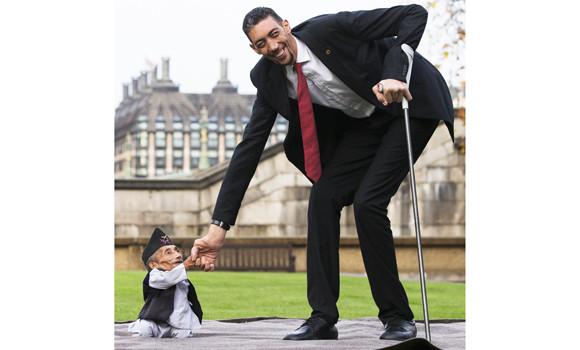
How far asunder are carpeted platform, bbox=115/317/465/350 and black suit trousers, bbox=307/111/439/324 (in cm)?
18

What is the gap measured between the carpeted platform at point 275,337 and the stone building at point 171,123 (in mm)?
54505

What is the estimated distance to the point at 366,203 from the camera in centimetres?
331

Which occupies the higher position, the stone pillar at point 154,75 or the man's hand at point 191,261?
the stone pillar at point 154,75

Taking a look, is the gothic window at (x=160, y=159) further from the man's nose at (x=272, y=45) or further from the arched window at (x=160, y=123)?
the man's nose at (x=272, y=45)

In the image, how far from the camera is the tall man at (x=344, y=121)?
3344 millimetres

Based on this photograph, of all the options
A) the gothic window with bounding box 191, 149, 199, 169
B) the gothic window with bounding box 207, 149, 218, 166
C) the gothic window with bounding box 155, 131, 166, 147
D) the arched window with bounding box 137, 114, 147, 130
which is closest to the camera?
the arched window with bounding box 137, 114, 147, 130

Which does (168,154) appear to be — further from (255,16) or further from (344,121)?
(255,16)

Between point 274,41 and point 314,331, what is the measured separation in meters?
1.09

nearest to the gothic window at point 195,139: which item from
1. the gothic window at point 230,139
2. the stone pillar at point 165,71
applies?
the gothic window at point 230,139

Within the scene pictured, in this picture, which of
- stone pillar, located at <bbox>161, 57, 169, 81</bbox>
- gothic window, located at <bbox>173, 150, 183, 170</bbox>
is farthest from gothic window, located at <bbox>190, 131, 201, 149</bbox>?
stone pillar, located at <bbox>161, 57, 169, 81</bbox>

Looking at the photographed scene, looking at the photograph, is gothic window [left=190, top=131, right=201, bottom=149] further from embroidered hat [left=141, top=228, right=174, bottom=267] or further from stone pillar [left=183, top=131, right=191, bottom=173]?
embroidered hat [left=141, top=228, right=174, bottom=267]

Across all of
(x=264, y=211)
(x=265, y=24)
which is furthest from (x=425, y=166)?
(x=265, y=24)

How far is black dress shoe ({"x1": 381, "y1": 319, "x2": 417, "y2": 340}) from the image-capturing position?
3.31 meters
